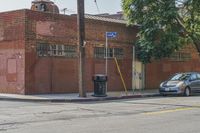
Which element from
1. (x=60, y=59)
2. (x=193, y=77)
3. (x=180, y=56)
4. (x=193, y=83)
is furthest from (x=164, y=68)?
(x=60, y=59)

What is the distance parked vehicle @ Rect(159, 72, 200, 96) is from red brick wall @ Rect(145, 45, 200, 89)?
5.46 m

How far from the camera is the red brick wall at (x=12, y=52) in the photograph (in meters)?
27.8

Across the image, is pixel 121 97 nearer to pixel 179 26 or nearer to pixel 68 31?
pixel 68 31

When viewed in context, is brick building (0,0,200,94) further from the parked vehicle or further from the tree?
the parked vehicle

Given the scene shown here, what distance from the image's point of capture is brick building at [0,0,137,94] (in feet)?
90.9

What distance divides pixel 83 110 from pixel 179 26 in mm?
17297

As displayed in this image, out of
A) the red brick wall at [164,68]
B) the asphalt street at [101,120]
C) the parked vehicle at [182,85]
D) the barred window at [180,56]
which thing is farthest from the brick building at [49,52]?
the asphalt street at [101,120]

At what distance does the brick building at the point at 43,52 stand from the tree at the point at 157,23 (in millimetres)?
3143

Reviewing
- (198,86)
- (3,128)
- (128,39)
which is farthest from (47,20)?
(3,128)

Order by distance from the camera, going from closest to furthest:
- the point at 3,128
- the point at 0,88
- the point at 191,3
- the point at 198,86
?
the point at 3,128 < the point at 0,88 < the point at 198,86 < the point at 191,3

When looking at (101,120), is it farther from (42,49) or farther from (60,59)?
(60,59)

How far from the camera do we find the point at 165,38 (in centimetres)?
3322

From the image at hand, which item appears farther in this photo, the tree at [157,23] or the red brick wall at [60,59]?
the tree at [157,23]

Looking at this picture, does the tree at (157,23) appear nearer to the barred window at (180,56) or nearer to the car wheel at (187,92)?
the car wheel at (187,92)
